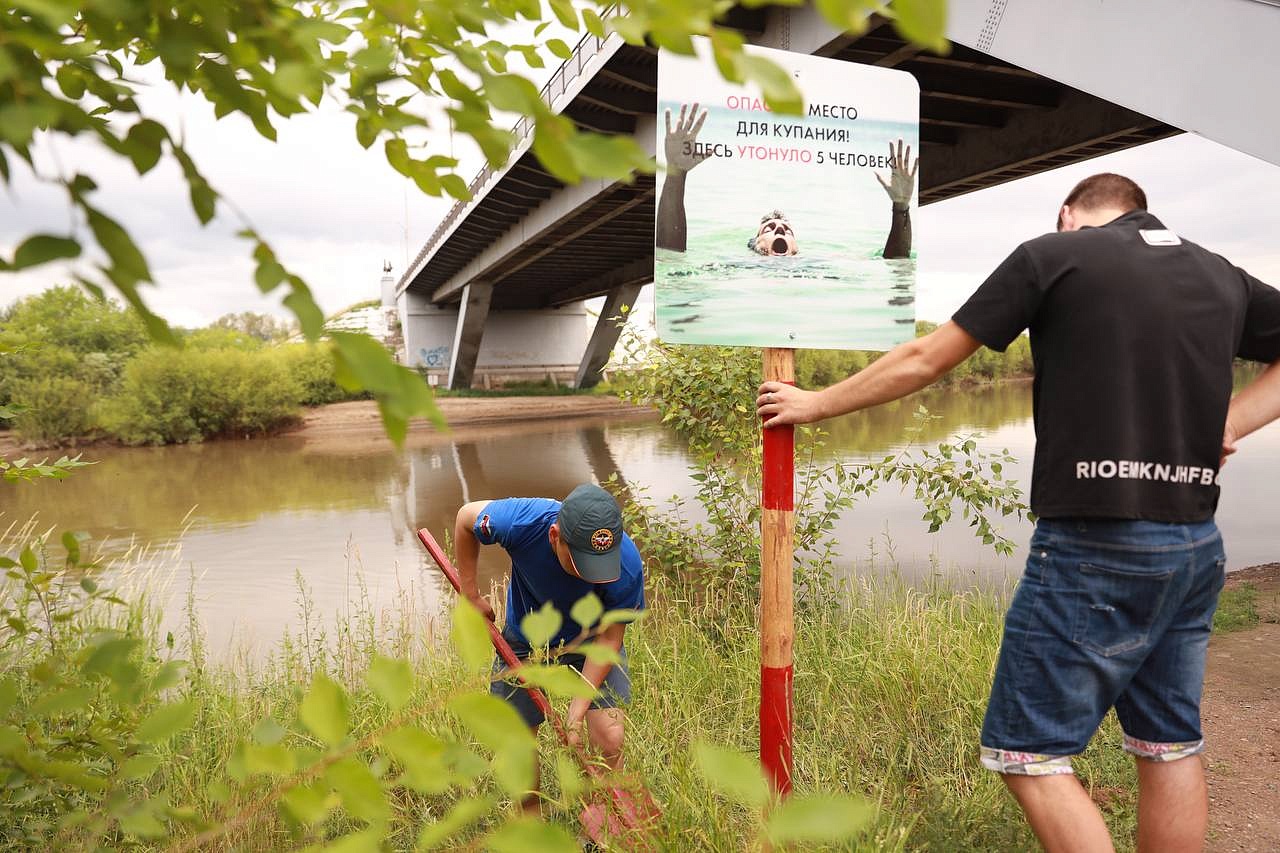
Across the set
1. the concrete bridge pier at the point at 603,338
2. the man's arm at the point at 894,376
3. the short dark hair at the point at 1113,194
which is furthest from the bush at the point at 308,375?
the short dark hair at the point at 1113,194

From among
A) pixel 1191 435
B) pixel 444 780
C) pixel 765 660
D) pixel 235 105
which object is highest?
pixel 235 105

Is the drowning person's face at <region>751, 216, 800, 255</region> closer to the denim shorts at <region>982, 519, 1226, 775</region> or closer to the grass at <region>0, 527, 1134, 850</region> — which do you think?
the denim shorts at <region>982, 519, 1226, 775</region>

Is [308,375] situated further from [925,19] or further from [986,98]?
[925,19]

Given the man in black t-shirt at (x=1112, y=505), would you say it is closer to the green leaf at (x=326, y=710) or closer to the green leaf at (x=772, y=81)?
the green leaf at (x=772, y=81)

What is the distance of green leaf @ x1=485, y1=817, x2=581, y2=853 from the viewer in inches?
26.5

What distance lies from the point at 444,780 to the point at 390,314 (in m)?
44.6

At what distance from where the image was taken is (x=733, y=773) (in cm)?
66

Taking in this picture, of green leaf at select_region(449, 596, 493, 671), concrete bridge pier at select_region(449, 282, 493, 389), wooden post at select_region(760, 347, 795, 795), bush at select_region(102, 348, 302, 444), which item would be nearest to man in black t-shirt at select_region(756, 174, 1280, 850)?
wooden post at select_region(760, 347, 795, 795)

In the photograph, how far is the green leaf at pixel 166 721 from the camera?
2.95ft

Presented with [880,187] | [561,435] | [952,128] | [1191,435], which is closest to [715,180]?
[880,187]

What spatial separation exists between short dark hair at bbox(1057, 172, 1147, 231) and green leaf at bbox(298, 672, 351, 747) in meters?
2.10

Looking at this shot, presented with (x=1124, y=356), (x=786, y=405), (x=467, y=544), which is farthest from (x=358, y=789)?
(x=467, y=544)

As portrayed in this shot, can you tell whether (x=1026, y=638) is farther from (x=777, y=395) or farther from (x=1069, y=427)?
(x=777, y=395)

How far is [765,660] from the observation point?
104 inches
